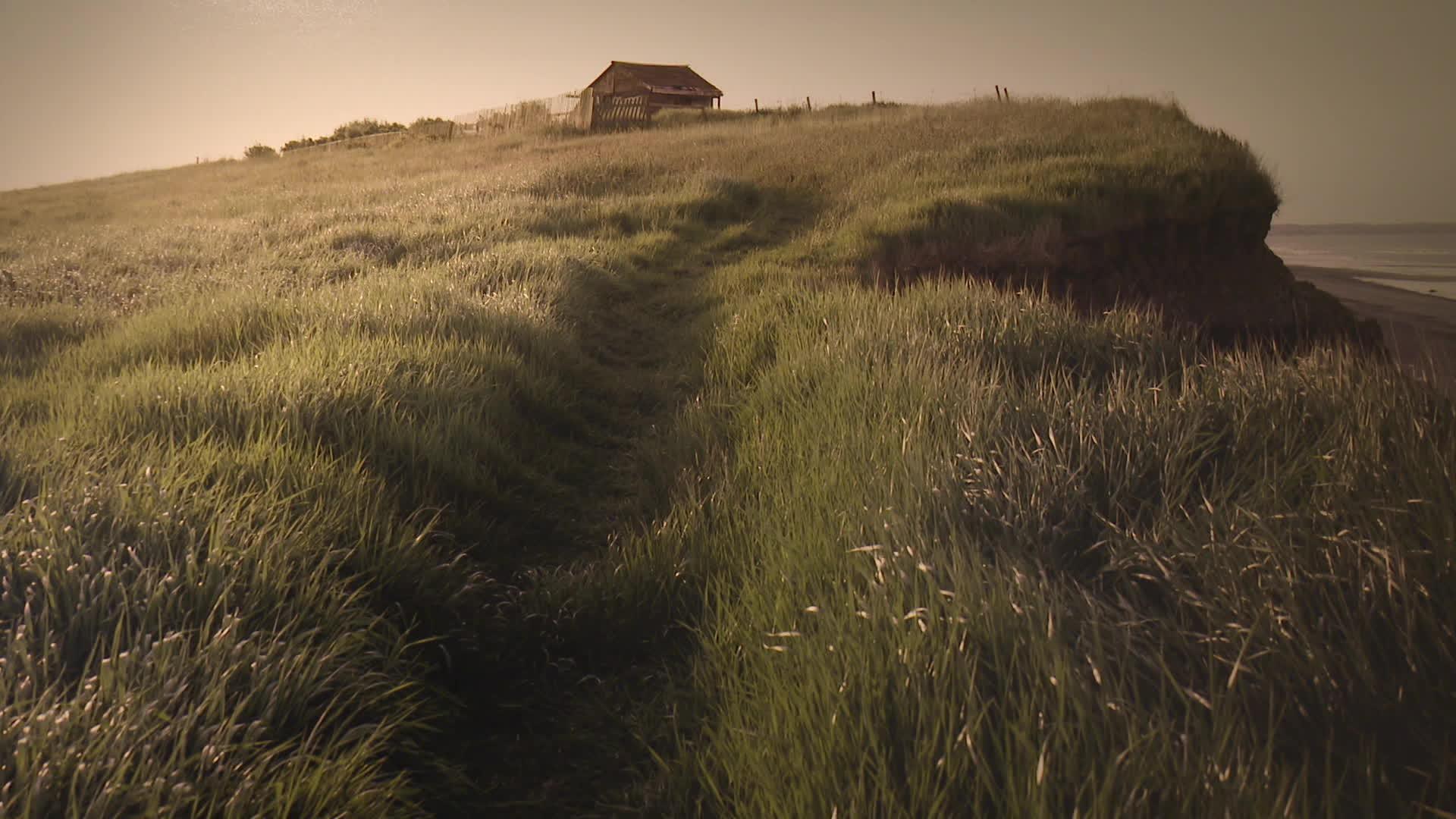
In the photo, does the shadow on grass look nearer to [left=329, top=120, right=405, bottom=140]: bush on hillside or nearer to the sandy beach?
the sandy beach

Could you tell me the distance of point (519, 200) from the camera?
11.0 meters

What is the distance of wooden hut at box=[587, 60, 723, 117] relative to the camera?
35938 millimetres

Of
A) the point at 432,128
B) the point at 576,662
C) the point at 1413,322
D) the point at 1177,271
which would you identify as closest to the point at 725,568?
the point at 576,662

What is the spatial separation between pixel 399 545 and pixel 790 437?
1.43m

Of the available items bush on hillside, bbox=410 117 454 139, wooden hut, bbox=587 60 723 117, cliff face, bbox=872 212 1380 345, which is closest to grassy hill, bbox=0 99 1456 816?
cliff face, bbox=872 212 1380 345

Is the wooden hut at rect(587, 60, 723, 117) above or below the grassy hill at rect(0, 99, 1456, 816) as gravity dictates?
above

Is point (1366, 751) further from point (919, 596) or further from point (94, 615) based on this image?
point (94, 615)

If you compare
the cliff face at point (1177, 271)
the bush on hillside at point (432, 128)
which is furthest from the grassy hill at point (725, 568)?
the bush on hillside at point (432, 128)

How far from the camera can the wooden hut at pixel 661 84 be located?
3594 centimetres

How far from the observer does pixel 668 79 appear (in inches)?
1505

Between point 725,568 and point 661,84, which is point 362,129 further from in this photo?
point 725,568

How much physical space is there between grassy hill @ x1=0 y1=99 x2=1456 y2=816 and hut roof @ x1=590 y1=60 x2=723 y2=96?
35.3m

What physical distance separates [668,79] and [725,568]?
132ft

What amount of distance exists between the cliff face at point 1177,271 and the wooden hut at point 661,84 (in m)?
29.6
